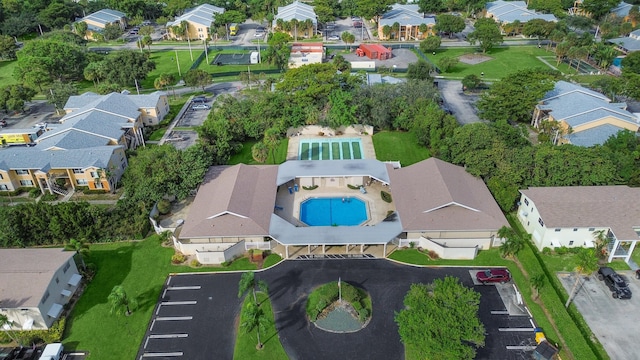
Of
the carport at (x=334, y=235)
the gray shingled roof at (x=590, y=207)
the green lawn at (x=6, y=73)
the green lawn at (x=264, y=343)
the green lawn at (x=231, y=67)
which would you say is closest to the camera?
the green lawn at (x=264, y=343)

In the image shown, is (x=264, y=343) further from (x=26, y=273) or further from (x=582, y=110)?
(x=582, y=110)

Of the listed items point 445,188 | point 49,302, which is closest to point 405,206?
point 445,188

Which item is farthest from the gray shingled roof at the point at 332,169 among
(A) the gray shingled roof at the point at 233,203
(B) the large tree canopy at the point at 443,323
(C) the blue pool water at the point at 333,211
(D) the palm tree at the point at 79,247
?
(D) the palm tree at the point at 79,247

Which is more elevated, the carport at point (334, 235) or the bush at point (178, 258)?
the carport at point (334, 235)

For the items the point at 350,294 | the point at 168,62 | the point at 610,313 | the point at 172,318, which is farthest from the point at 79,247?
the point at 168,62

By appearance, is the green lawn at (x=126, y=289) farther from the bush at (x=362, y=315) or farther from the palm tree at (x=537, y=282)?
the palm tree at (x=537, y=282)

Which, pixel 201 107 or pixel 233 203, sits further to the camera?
pixel 201 107
